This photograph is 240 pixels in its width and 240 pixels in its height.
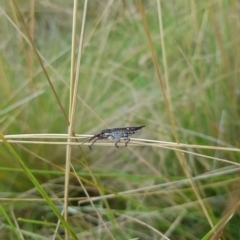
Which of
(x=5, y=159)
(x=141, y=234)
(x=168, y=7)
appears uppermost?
(x=168, y=7)

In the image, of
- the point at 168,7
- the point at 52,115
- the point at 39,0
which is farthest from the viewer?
the point at 39,0

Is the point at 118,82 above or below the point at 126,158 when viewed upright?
above

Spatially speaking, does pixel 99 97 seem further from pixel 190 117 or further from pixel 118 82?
pixel 190 117

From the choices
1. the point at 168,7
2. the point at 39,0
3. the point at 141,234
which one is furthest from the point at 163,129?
the point at 39,0

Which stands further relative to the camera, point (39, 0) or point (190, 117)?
point (39, 0)

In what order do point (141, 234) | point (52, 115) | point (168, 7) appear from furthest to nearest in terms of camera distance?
point (168, 7) < point (52, 115) < point (141, 234)

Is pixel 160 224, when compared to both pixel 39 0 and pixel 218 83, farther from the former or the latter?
pixel 39 0
